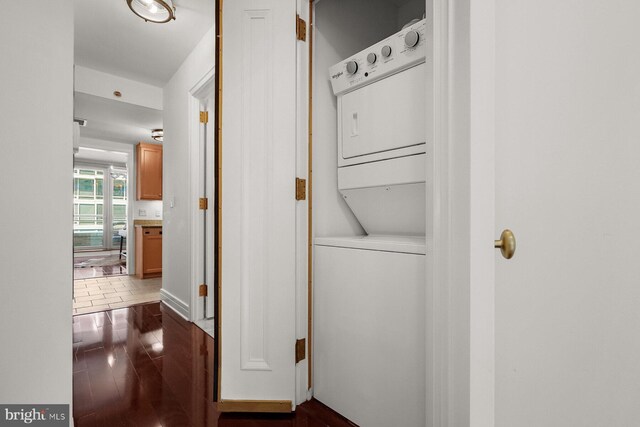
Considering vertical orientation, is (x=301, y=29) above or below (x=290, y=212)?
above

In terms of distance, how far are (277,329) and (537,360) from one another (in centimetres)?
107

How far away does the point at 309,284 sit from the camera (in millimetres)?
1539

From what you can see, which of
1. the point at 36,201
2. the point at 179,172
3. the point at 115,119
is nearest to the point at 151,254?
the point at 115,119

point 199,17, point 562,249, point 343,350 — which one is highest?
point 199,17

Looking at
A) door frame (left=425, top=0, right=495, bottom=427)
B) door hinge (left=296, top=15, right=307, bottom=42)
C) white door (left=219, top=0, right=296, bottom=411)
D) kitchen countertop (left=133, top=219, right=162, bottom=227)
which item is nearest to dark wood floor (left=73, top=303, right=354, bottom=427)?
white door (left=219, top=0, right=296, bottom=411)

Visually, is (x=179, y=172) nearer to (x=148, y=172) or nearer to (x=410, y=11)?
(x=410, y=11)

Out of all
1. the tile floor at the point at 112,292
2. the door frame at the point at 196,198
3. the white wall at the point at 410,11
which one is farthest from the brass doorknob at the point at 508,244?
the tile floor at the point at 112,292

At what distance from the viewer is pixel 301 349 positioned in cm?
149

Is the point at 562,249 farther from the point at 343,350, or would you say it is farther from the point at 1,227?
the point at 1,227

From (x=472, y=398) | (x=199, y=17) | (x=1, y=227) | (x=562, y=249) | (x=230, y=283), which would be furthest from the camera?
(x=199, y=17)

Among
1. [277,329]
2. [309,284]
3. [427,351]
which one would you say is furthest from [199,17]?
[427,351]

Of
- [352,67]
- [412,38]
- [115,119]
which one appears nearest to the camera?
[412,38]

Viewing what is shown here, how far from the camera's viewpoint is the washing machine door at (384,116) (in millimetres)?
1170

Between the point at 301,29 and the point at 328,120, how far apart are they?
469 millimetres
